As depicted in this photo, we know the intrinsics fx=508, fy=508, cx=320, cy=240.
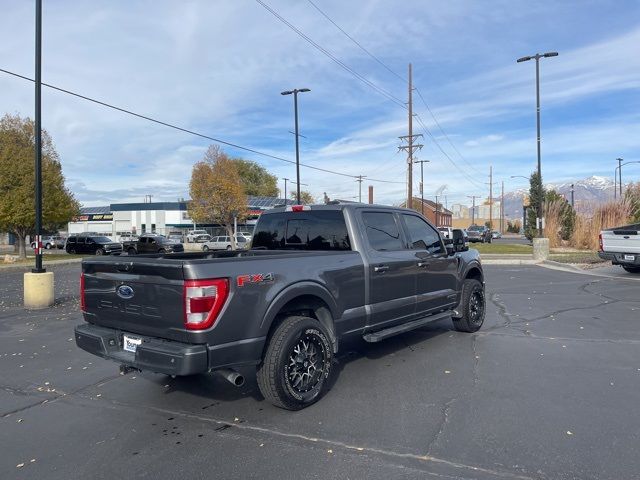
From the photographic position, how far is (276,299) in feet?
14.3

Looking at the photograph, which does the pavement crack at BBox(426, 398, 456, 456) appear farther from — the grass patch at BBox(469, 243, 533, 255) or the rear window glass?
the grass patch at BBox(469, 243, 533, 255)

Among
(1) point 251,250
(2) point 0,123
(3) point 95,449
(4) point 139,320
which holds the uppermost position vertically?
(2) point 0,123

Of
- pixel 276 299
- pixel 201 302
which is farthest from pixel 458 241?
pixel 201 302

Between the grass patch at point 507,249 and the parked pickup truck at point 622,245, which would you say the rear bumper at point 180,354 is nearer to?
the parked pickup truck at point 622,245

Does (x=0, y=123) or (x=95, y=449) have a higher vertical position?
(x=0, y=123)

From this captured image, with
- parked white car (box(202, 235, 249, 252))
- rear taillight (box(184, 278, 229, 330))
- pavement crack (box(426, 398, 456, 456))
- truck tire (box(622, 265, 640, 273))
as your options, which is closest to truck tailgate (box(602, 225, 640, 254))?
truck tire (box(622, 265, 640, 273))

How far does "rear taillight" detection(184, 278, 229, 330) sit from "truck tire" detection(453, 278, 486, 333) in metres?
4.45

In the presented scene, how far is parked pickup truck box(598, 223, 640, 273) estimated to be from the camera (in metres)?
14.0

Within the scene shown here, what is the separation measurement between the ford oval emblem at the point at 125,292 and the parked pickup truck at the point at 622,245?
13.9m

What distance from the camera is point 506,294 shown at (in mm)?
11812

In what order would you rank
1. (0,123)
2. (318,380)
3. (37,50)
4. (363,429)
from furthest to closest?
(0,123)
(37,50)
(318,380)
(363,429)

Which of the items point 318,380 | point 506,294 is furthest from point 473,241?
point 318,380

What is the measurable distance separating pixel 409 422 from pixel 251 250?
292cm

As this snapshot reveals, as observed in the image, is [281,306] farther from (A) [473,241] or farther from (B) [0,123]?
(A) [473,241]
